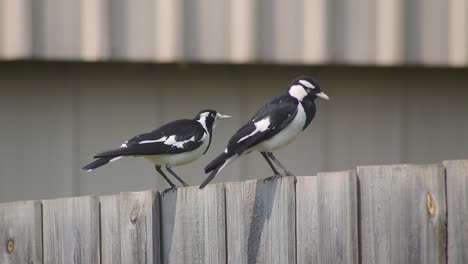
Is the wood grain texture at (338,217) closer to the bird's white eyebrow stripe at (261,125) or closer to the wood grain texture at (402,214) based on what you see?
the wood grain texture at (402,214)

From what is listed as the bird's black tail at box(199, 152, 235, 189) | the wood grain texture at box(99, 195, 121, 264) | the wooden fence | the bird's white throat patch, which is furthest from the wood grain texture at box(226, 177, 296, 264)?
the bird's white throat patch

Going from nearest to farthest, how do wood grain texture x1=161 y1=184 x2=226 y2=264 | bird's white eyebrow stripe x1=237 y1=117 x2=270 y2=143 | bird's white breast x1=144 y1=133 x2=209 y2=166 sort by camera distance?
wood grain texture x1=161 y1=184 x2=226 y2=264, bird's white eyebrow stripe x1=237 y1=117 x2=270 y2=143, bird's white breast x1=144 y1=133 x2=209 y2=166

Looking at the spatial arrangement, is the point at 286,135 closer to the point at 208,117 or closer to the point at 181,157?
the point at 208,117

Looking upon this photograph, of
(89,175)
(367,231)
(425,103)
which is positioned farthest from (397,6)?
(367,231)

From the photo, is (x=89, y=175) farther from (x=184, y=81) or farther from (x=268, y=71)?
(x=268, y=71)

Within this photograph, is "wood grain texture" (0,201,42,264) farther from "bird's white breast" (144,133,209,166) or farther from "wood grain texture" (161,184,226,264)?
"bird's white breast" (144,133,209,166)

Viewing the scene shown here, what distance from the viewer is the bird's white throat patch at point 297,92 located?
19.1 feet

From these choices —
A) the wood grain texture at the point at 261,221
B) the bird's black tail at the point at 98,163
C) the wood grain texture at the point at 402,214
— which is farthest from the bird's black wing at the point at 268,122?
the wood grain texture at the point at 402,214

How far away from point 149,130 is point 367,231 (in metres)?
2.80

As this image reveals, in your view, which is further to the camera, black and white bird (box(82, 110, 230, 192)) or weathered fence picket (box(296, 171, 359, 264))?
black and white bird (box(82, 110, 230, 192))

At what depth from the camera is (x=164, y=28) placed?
5754mm

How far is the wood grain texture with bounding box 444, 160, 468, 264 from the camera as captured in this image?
11.8 ft

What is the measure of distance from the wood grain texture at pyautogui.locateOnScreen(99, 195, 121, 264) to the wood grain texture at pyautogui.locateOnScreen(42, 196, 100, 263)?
26 millimetres

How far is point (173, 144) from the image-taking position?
623cm
